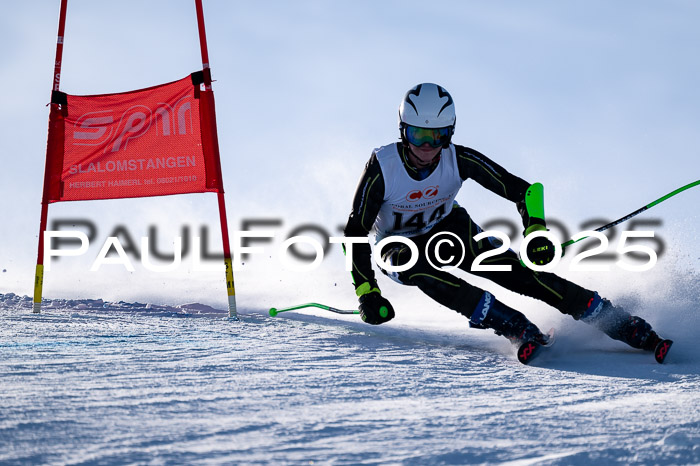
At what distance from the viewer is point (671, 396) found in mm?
Result: 2857

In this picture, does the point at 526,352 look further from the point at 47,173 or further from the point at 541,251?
the point at 47,173

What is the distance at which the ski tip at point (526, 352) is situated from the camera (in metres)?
3.76

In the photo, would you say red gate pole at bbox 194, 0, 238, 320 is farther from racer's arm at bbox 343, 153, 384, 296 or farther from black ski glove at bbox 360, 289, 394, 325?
black ski glove at bbox 360, 289, 394, 325

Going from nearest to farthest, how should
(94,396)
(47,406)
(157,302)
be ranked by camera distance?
(47,406)
(94,396)
(157,302)

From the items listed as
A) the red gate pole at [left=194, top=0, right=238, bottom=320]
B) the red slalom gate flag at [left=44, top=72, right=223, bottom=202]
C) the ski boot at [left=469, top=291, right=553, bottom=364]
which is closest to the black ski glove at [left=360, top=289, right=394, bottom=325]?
the ski boot at [left=469, top=291, right=553, bottom=364]

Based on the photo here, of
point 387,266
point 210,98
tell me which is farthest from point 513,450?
point 210,98

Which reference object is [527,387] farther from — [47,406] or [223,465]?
[47,406]

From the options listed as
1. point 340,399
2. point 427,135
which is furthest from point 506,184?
point 340,399

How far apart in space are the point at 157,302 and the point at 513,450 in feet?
20.0

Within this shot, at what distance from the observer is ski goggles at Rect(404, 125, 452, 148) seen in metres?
4.10

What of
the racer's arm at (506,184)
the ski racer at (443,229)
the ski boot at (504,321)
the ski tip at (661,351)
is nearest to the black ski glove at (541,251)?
the ski racer at (443,229)

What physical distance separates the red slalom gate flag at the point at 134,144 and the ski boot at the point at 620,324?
357 centimetres

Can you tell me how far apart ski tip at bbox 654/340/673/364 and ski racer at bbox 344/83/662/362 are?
4.4 inches

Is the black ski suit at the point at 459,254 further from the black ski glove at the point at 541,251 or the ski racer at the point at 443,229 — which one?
the black ski glove at the point at 541,251
